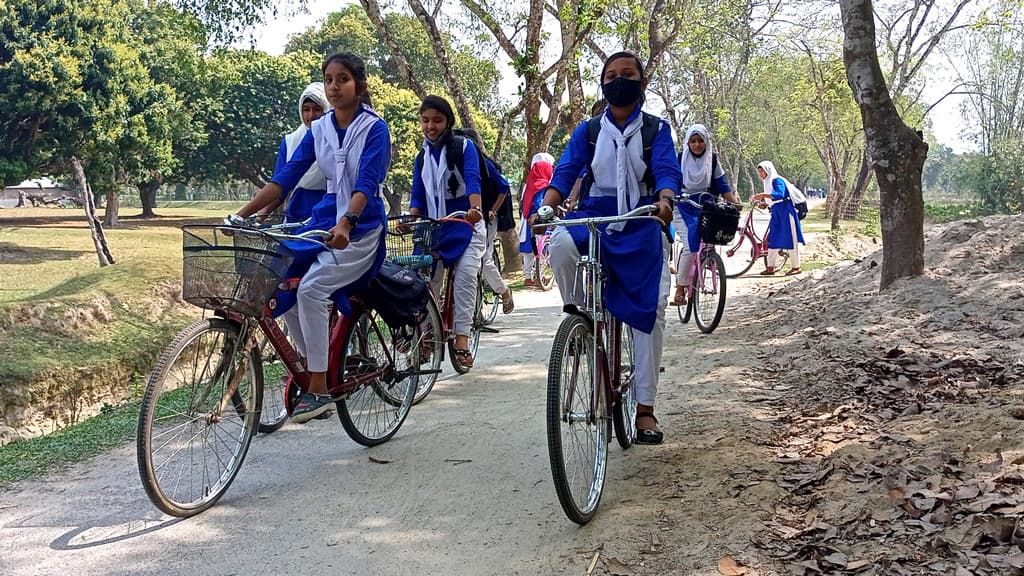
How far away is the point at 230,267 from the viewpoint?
3877 millimetres

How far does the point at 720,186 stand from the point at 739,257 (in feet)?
28.9

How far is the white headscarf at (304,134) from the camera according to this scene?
5.17 meters

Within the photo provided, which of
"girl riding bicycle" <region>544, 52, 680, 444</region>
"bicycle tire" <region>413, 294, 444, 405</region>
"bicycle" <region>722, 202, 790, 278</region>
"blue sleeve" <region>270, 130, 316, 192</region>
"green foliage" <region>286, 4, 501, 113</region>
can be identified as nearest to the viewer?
"girl riding bicycle" <region>544, 52, 680, 444</region>

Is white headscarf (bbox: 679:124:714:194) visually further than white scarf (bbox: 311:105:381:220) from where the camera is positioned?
Yes

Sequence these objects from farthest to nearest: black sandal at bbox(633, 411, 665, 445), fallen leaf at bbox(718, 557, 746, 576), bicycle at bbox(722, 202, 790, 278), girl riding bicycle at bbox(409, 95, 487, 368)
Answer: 1. bicycle at bbox(722, 202, 790, 278)
2. girl riding bicycle at bbox(409, 95, 487, 368)
3. black sandal at bbox(633, 411, 665, 445)
4. fallen leaf at bbox(718, 557, 746, 576)

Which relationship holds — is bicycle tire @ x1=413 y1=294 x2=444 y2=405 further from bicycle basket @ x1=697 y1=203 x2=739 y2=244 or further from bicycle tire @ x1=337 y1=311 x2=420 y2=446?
bicycle basket @ x1=697 y1=203 x2=739 y2=244

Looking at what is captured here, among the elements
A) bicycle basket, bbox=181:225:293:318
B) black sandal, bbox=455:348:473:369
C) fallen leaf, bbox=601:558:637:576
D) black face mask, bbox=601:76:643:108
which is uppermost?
black face mask, bbox=601:76:643:108

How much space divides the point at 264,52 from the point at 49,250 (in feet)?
55.7

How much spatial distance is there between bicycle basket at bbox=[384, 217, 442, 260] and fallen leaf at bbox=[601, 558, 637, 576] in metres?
2.78

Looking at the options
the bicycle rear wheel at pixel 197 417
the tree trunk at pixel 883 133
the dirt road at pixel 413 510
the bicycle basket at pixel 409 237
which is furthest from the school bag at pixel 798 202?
the bicycle rear wheel at pixel 197 417

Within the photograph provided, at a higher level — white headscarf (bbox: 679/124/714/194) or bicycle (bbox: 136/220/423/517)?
white headscarf (bbox: 679/124/714/194)

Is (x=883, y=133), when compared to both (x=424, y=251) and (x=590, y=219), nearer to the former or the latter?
(x=424, y=251)

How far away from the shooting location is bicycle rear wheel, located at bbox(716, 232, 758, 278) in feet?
47.9

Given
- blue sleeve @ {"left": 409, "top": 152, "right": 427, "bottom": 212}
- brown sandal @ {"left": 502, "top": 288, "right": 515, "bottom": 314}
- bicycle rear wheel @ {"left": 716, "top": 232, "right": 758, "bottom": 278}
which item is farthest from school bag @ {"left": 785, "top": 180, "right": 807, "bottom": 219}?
blue sleeve @ {"left": 409, "top": 152, "right": 427, "bottom": 212}
